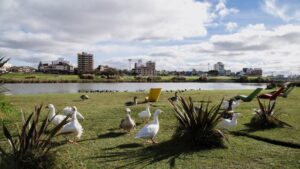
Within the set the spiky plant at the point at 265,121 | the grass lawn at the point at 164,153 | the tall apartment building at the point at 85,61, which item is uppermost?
the tall apartment building at the point at 85,61

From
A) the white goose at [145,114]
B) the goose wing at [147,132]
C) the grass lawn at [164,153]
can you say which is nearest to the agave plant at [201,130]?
the grass lawn at [164,153]

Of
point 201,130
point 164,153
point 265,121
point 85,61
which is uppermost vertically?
point 85,61

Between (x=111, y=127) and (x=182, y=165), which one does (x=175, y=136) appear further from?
(x=111, y=127)

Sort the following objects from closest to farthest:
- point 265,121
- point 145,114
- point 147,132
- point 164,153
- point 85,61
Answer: point 164,153 < point 147,132 < point 265,121 < point 145,114 < point 85,61

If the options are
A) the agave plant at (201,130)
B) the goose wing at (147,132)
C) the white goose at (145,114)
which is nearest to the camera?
the agave plant at (201,130)

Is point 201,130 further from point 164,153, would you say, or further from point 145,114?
point 145,114

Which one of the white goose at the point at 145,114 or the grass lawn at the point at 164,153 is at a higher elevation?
the white goose at the point at 145,114

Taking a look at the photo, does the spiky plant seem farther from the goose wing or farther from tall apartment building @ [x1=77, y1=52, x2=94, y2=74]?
tall apartment building @ [x1=77, y1=52, x2=94, y2=74]

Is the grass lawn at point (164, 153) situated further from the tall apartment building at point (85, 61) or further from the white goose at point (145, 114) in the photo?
the tall apartment building at point (85, 61)

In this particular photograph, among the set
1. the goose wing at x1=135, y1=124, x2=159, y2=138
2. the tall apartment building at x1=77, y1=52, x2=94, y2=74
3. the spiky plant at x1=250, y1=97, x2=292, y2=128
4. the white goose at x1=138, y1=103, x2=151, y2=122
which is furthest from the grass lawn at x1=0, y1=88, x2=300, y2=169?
the tall apartment building at x1=77, y1=52, x2=94, y2=74

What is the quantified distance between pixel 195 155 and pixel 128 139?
260cm

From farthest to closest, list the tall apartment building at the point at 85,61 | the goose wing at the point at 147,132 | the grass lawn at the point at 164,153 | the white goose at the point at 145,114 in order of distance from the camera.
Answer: the tall apartment building at the point at 85,61, the white goose at the point at 145,114, the goose wing at the point at 147,132, the grass lawn at the point at 164,153

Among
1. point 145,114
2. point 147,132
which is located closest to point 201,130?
point 147,132

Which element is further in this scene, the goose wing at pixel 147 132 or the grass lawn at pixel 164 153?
the goose wing at pixel 147 132
